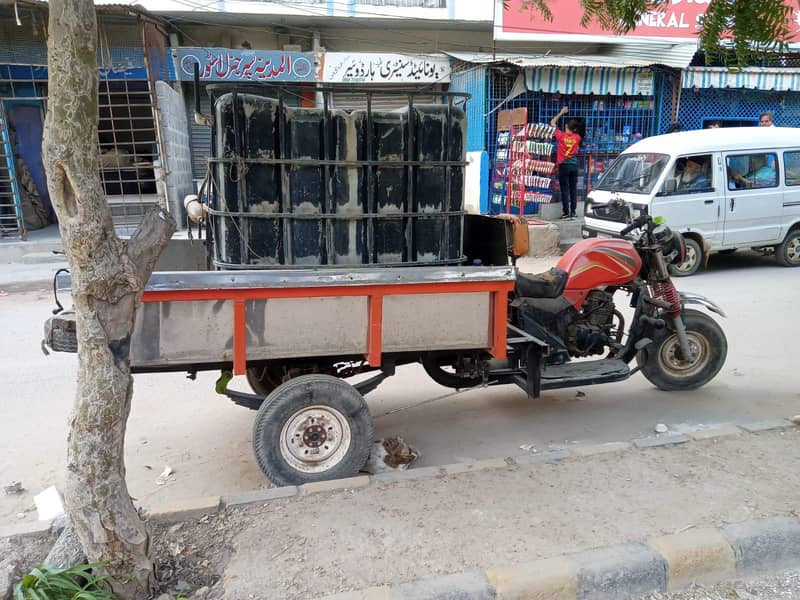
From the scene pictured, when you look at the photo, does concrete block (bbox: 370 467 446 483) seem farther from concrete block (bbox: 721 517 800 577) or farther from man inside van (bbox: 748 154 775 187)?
man inside van (bbox: 748 154 775 187)

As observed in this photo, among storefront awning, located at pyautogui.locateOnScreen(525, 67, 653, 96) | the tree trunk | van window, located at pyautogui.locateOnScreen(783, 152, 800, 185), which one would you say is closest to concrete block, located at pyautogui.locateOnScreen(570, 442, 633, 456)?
the tree trunk

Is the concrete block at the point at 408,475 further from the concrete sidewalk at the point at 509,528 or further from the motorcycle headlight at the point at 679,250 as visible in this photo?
the motorcycle headlight at the point at 679,250

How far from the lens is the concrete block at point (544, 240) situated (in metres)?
11.1

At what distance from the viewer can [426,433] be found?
14.4 feet

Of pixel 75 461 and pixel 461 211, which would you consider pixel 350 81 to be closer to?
pixel 461 211

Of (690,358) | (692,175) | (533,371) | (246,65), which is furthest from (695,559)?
(246,65)

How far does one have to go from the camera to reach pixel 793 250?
1002 centimetres

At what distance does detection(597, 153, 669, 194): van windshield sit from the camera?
932 cm

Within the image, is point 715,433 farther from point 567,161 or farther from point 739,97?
point 739,97

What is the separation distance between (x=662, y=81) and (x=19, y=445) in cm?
1373

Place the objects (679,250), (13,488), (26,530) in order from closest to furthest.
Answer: (26,530) → (13,488) → (679,250)

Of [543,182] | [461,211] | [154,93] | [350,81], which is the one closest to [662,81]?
[543,182]

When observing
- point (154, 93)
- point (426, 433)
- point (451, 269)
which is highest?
point (154, 93)

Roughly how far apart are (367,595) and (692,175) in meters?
8.57
